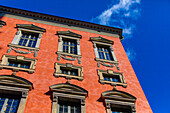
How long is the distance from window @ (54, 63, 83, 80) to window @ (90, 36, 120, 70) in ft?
7.04

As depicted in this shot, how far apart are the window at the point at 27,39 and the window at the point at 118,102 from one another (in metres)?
6.82

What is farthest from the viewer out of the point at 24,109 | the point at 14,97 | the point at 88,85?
the point at 88,85

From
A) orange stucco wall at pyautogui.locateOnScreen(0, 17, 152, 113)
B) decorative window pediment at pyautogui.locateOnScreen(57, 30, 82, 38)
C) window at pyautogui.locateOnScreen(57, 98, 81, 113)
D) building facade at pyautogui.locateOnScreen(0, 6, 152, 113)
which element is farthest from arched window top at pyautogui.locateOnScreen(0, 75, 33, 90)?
decorative window pediment at pyautogui.locateOnScreen(57, 30, 82, 38)

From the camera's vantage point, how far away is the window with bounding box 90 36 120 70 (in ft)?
54.2

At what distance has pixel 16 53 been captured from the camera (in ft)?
48.3

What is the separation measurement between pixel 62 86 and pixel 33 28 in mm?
8463

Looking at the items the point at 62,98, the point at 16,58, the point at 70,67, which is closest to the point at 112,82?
the point at 70,67

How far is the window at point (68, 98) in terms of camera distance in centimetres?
1155

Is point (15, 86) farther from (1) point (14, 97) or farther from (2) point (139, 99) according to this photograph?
(2) point (139, 99)

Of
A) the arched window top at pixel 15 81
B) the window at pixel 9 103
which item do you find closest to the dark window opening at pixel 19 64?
the arched window top at pixel 15 81

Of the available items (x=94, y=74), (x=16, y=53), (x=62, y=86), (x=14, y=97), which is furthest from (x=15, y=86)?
(x=94, y=74)

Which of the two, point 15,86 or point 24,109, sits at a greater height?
point 15,86

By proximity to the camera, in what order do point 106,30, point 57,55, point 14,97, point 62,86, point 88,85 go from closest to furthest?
point 14,97 → point 62,86 → point 88,85 → point 57,55 → point 106,30

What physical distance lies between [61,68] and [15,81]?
3.82m
